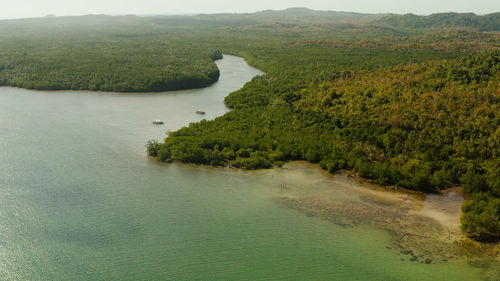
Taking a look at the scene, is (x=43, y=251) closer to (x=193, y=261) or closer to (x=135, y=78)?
(x=193, y=261)

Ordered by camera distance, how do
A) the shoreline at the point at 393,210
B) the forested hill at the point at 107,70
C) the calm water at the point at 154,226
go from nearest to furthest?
the calm water at the point at 154,226
the shoreline at the point at 393,210
the forested hill at the point at 107,70

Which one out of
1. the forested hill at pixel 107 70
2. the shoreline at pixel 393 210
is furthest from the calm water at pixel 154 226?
the forested hill at pixel 107 70

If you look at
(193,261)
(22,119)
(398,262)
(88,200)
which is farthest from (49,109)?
(398,262)

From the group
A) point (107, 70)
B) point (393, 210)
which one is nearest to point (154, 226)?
point (393, 210)

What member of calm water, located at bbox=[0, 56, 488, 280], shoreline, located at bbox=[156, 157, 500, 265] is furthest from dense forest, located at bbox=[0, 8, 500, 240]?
calm water, located at bbox=[0, 56, 488, 280]

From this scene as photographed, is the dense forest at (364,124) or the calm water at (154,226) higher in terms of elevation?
the dense forest at (364,124)

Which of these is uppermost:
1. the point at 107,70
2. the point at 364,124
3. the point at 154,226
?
the point at 107,70

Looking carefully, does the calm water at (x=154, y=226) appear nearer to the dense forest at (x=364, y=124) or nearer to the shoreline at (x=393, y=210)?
the shoreline at (x=393, y=210)

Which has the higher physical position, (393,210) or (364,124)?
(364,124)

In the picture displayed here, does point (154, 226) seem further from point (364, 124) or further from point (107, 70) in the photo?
Result: point (107, 70)
